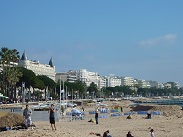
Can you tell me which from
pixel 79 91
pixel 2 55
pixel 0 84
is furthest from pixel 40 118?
pixel 79 91

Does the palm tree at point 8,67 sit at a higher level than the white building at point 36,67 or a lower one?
lower

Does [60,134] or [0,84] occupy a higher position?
[0,84]

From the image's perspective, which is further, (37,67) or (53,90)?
(37,67)

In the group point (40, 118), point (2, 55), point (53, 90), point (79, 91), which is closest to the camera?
point (40, 118)

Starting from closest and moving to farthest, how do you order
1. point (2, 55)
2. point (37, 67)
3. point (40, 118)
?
point (40, 118) → point (2, 55) → point (37, 67)

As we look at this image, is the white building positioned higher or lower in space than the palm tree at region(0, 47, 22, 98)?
higher

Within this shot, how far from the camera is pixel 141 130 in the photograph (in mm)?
27484

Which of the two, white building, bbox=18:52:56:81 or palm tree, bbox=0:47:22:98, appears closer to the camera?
palm tree, bbox=0:47:22:98

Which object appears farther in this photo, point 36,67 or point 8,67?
point 36,67

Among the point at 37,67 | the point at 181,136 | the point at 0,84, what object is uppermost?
the point at 37,67

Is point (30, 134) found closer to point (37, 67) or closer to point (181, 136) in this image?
point (181, 136)

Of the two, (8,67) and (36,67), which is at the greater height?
(36,67)

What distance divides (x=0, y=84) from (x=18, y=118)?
58.2 meters

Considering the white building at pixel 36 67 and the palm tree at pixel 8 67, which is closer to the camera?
the palm tree at pixel 8 67
